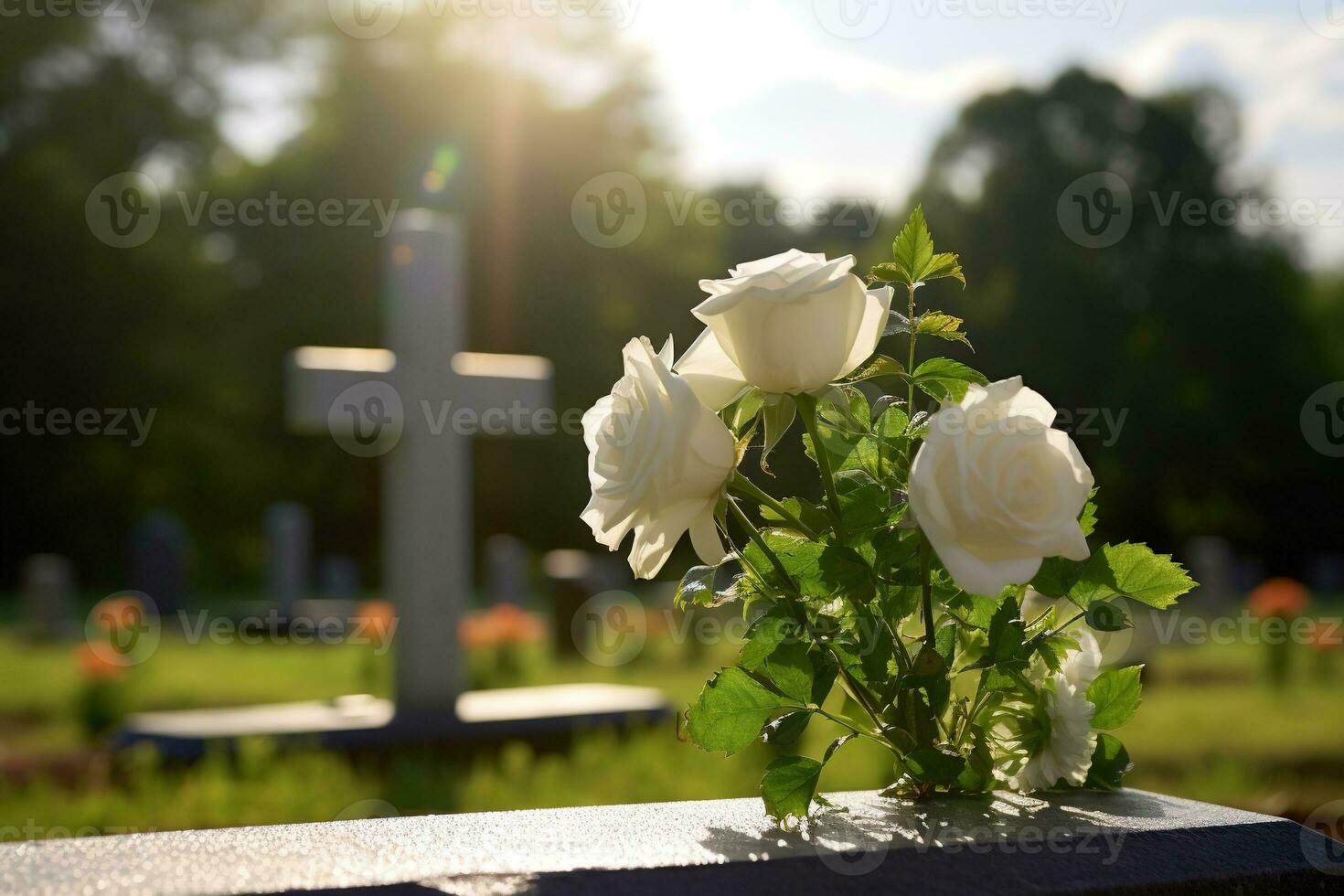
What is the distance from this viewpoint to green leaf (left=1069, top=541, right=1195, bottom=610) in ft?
4.28

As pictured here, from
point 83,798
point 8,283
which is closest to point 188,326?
point 8,283

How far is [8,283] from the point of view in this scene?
64.3 feet

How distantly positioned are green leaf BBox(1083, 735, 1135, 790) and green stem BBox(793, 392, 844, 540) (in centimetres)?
53

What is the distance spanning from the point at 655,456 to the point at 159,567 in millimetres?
14486

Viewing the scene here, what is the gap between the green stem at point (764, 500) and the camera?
4.20 feet

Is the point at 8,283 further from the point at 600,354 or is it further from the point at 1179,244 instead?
the point at 1179,244

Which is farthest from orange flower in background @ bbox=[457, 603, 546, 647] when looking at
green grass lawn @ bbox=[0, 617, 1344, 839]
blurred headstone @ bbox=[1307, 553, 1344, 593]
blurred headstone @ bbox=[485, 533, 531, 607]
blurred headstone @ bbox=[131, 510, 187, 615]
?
blurred headstone @ bbox=[1307, 553, 1344, 593]

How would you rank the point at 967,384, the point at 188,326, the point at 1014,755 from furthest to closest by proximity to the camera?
the point at 188,326 → the point at 1014,755 → the point at 967,384

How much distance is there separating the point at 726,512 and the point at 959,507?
0.30 metres

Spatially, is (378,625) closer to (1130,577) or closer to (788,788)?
(788,788)

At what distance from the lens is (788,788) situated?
128cm

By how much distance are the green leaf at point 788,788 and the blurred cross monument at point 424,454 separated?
174 inches

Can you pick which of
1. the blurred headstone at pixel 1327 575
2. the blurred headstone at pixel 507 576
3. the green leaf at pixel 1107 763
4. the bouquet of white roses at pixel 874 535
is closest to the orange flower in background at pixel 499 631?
the blurred headstone at pixel 507 576

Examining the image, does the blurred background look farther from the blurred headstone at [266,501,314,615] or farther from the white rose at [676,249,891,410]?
the white rose at [676,249,891,410]
